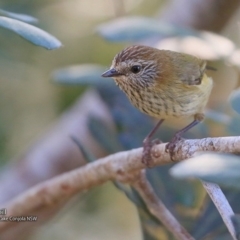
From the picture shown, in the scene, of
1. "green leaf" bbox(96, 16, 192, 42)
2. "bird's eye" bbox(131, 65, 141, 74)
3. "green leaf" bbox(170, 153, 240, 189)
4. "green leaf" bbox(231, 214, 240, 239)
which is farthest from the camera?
"bird's eye" bbox(131, 65, 141, 74)

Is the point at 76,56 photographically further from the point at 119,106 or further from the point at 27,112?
the point at 119,106

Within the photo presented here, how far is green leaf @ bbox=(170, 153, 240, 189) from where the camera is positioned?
808 millimetres

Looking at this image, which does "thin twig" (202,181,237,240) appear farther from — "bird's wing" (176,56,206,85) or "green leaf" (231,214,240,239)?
"bird's wing" (176,56,206,85)

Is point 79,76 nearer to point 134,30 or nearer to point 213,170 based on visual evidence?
point 134,30

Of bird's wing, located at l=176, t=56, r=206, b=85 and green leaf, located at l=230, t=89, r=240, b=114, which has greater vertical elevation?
bird's wing, located at l=176, t=56, r=206, b=85

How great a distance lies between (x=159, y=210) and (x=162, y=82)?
0.77 metres

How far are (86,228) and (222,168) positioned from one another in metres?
1.69

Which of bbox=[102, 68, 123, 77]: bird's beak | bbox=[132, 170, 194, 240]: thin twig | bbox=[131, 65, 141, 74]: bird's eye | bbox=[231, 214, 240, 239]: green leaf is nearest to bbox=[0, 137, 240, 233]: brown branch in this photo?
bbox=[132, 170, 194, 240]: thin twig

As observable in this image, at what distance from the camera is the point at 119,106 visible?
2.22 m

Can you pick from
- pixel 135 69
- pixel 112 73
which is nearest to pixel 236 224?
pixel 112 73

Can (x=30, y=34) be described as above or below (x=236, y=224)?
above

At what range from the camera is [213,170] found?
813 mm

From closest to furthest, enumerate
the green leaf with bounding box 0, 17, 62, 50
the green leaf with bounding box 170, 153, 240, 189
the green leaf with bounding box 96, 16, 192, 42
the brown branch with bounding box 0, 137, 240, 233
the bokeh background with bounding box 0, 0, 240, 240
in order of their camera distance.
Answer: the green leaf with bounding box 170, 153, 240, 189
the green leaf with bounding box 0, 17, 62, 50
the brown branch with bounding box 0, 137, 240, 233
the green leaf with bounding box 96, 16, 192, 42
the bokeh background with bounding box 0, 0, 240, 240

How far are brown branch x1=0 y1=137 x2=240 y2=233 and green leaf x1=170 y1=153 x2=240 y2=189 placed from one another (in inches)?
10.9
